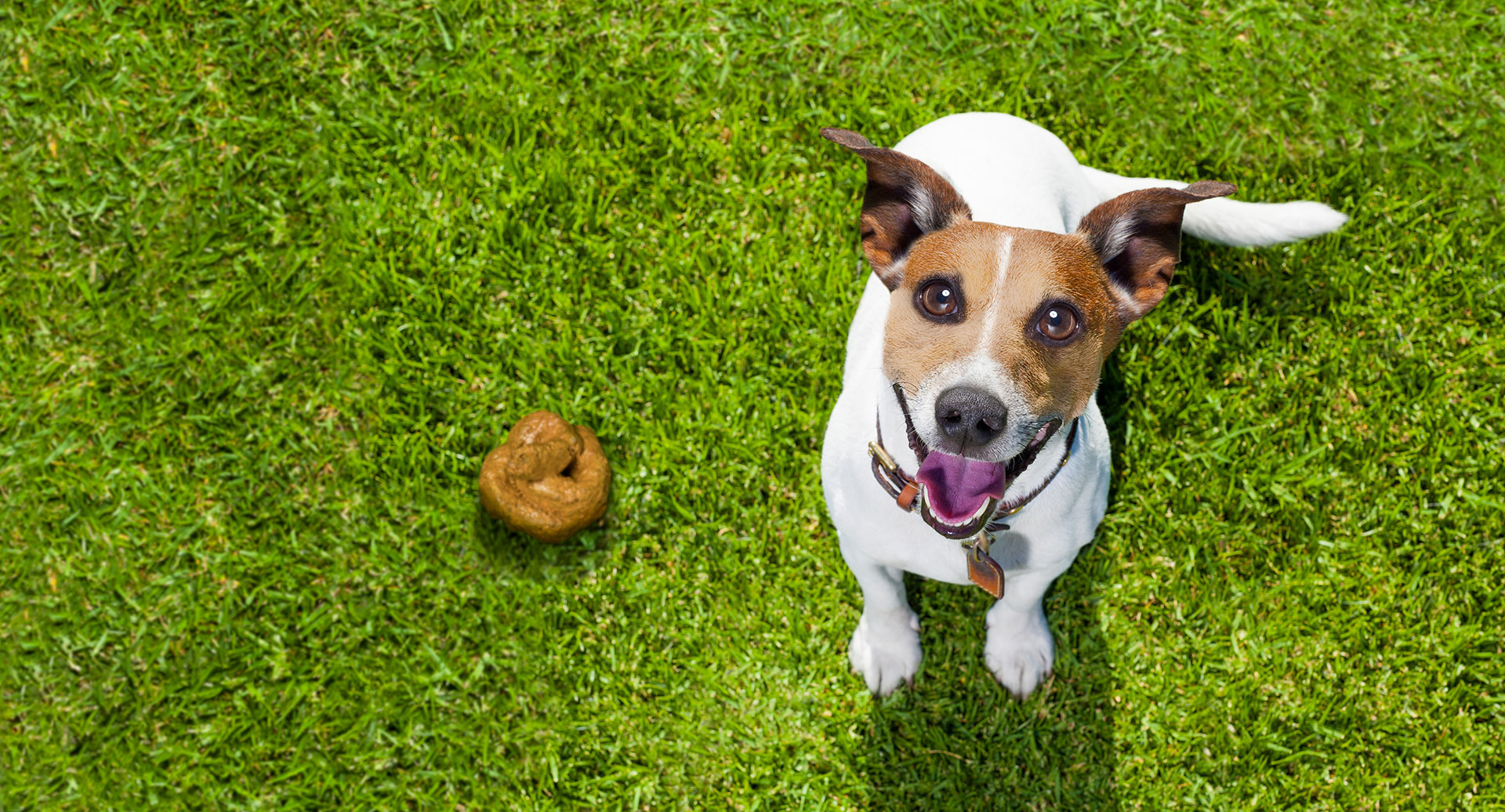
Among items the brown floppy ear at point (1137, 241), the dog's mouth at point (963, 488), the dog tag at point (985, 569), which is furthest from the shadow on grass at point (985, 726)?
the brown floppy ear at point (1137, 241)

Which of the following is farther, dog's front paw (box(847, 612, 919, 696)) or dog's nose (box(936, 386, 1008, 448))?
dog's front paw (box(847, 612, 919, 696))

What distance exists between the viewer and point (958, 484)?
115 inches

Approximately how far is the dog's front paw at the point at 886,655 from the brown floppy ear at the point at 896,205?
1792 millimetres

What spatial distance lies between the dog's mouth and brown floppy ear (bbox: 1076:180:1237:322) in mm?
450

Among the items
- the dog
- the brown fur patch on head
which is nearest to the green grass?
the dog

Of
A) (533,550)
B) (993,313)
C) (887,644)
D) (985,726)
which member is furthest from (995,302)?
(533,550)

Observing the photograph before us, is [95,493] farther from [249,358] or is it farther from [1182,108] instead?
[1182,108]

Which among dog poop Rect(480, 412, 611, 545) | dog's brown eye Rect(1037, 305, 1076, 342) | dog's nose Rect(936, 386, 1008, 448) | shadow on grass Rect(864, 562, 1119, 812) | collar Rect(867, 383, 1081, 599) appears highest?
dog's brown eye Rect(1037, 305, 1076, 342)

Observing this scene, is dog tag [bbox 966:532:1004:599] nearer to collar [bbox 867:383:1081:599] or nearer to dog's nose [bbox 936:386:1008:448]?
collar [bbox 867:383:1081:599]

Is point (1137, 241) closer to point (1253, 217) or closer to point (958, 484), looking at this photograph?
point (958, 484)

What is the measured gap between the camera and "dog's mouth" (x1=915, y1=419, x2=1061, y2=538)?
285 centimetres

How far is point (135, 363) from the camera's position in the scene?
4.87 m

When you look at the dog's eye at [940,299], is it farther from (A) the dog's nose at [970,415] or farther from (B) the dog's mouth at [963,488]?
(B) the dog's mouth at [963,488]

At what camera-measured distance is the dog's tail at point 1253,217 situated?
12.8 feet
